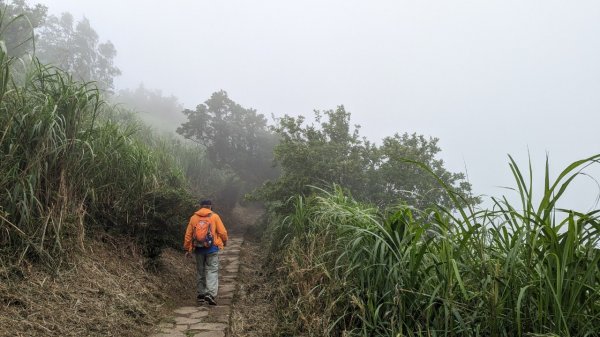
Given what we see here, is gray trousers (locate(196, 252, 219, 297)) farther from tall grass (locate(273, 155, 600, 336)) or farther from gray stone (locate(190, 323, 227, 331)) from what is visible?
tall grass (locate(273, 155, 600, 336))

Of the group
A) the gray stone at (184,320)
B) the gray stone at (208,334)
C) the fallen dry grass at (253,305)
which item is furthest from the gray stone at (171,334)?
the fallen dry grass at (253,305)

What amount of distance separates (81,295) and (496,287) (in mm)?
3616

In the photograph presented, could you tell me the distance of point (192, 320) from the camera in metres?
4.41

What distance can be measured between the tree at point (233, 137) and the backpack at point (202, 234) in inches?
451

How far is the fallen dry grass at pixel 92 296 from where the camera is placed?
322 cm

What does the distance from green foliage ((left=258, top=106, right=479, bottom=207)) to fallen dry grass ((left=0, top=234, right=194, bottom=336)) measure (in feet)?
15.8

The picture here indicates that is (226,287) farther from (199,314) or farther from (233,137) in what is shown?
(233,137)

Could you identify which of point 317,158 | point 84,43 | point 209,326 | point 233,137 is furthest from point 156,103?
point 209,326

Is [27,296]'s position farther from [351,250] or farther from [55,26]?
[55,26]

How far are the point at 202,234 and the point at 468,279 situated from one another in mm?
3522

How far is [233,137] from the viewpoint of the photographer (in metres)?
17.3

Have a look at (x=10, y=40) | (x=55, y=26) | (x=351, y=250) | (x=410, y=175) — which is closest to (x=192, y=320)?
(x=351, y=250)

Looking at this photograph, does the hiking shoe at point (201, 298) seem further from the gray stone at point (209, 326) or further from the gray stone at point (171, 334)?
the gray stone at point (171, 334)

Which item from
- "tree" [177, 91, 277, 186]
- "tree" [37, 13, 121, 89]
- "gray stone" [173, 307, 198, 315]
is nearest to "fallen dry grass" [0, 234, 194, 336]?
"gray stone" [173, 307, 198, 315]
